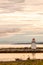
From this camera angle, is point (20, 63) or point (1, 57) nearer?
point (20, 63)

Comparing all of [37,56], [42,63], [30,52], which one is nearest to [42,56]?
[37,56]

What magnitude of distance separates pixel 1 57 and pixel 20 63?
4.32 metres

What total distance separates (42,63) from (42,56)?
4.23m

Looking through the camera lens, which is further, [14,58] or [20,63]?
[14,58]

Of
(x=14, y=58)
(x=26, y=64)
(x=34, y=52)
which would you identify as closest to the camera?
(x=26, y=64)

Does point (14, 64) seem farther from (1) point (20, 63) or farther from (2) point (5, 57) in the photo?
(2) point (5, 57)

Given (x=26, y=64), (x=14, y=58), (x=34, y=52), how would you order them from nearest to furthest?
(x=26, y=64), (x=14, y=58), (x=34, y=52)

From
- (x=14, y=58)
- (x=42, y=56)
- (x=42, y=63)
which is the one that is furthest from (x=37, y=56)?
(x=42, y=63)

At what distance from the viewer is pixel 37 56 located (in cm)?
2236

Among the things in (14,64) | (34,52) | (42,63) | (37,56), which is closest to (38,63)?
(42,63)

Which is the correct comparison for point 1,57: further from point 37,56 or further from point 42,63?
point 42,63

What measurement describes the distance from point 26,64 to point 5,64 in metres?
1.54

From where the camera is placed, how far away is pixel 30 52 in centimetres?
2469

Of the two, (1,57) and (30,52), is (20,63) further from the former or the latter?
(30,52)
